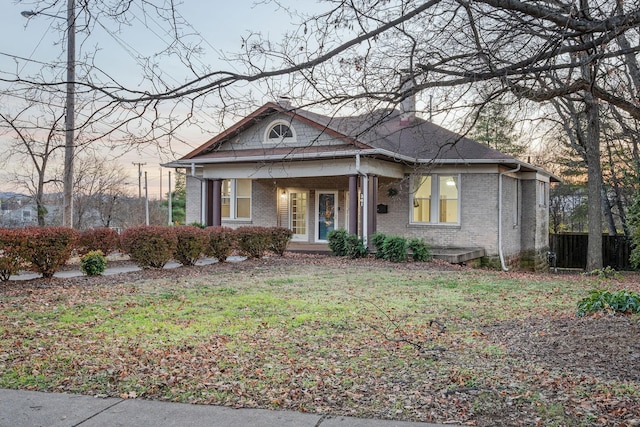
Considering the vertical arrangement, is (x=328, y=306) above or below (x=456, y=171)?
below

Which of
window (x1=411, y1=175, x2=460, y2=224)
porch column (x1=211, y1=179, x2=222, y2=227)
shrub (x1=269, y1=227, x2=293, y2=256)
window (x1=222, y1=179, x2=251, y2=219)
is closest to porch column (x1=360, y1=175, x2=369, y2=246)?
shrub (x1=269, y1=227, x2=293, y2=256)

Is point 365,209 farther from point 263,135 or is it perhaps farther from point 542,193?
point 542,193

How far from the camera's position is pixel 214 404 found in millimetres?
4020

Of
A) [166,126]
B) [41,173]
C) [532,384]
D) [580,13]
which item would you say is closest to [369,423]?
[532,384]

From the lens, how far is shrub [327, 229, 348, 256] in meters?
15.7

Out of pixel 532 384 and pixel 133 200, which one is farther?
pixel 133 200

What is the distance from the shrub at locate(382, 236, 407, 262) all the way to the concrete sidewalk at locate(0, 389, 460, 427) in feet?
35.9

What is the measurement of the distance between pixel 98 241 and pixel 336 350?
10.4 meters

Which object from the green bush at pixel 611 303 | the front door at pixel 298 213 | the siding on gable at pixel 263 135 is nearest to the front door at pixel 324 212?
the front door at pixel 298 213

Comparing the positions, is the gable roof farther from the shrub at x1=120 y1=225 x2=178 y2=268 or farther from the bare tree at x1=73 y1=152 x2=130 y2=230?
the bare tree at x1=73 y1=152 x2=130 y2=230

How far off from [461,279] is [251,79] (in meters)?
8.45

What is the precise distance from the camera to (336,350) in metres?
5.55

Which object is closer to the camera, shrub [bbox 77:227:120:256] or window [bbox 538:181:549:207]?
shrub [bbox 77:227:120:256]

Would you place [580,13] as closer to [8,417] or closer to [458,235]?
[8,417]
